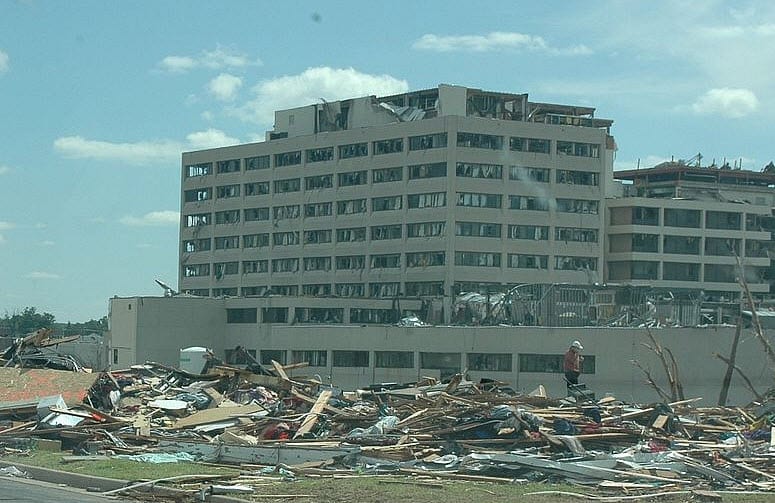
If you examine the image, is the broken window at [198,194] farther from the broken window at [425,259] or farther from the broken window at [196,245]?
the broken window at [425,259]

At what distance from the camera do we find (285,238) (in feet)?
373

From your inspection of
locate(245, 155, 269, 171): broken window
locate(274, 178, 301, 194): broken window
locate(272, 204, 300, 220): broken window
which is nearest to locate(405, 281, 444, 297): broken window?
locate(272, 204, 300, 220): broken window

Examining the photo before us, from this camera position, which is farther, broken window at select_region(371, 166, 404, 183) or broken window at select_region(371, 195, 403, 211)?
broken window at select_region(371, 195, 403, 211)

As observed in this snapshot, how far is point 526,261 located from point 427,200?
33.7 ft

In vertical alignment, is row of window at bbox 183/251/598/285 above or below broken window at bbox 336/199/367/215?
below

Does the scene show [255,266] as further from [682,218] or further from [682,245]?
[682,218]

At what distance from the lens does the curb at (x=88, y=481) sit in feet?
58.0

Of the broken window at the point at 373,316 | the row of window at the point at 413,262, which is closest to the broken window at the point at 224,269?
the row of window at the point at 413,262

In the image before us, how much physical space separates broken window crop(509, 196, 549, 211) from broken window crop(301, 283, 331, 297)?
18.3 meters

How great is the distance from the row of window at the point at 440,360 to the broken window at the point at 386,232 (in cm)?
2126

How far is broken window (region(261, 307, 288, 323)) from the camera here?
317 ft

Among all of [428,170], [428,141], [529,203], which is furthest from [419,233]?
[529,203]

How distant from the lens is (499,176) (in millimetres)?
104438

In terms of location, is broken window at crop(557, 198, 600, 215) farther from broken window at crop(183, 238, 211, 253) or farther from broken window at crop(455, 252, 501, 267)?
broken window at crop(183, 238, 211, 253)
